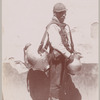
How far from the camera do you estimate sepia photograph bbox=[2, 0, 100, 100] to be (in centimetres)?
154

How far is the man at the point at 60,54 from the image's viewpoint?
1.54 m

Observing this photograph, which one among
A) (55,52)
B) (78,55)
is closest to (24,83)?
(55,52)

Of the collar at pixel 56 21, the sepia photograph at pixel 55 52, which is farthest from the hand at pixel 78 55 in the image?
→ the collar at pixel 56 21

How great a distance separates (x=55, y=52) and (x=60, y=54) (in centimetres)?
3

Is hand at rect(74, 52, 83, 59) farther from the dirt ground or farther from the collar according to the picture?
the collar

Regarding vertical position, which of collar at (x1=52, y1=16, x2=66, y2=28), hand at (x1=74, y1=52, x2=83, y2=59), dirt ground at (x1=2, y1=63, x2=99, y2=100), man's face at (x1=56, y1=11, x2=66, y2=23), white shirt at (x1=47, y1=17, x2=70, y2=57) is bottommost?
dirt ground at (x1=2, y1=63, x2=99, y2=100)

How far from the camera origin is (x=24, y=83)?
1568 mm

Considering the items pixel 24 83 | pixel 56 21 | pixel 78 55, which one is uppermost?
pixel 56 21

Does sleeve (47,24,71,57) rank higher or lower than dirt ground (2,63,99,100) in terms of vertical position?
higher

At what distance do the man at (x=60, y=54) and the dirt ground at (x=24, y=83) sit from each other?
0.17ft

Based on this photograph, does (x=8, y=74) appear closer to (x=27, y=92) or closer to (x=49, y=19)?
(x=27, y=92)

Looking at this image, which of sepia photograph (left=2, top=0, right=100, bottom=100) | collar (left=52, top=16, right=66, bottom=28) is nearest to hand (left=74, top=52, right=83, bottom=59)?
sepia photograph (left=2, top=0, right=100, bottom=100)

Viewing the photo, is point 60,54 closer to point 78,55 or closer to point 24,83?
point 78,55

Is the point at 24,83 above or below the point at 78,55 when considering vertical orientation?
below
